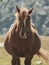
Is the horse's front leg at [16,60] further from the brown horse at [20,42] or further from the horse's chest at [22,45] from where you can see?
the horse's chest at [22,45]

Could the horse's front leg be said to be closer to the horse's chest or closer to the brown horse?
the brown horse

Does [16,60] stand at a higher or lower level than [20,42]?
lower

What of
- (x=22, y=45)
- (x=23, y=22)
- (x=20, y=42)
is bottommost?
(x=22, y=45)

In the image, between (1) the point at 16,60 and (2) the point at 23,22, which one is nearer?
(2) the point at 23,22

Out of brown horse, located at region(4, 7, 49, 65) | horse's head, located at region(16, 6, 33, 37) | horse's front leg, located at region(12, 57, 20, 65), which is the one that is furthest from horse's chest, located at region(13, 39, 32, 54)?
horse's head, located at region(16, 6, 33, 37)

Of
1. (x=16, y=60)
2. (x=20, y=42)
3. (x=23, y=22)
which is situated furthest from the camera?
(x=16, y=60)

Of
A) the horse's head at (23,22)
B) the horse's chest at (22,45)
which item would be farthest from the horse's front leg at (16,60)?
the horse's head at (23,22)

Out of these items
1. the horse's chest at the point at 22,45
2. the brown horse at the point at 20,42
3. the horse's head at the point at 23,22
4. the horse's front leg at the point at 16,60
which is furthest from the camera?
the horse's front leg at the point at 16,60

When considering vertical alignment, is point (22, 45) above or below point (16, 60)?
above

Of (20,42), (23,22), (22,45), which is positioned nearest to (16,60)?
(22,45)

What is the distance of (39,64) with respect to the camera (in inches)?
897

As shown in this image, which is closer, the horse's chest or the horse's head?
the horse's head

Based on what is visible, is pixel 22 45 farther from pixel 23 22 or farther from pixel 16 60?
pixel 23 22

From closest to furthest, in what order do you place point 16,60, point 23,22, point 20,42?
point 23,22
point 20,42
point 16,60
